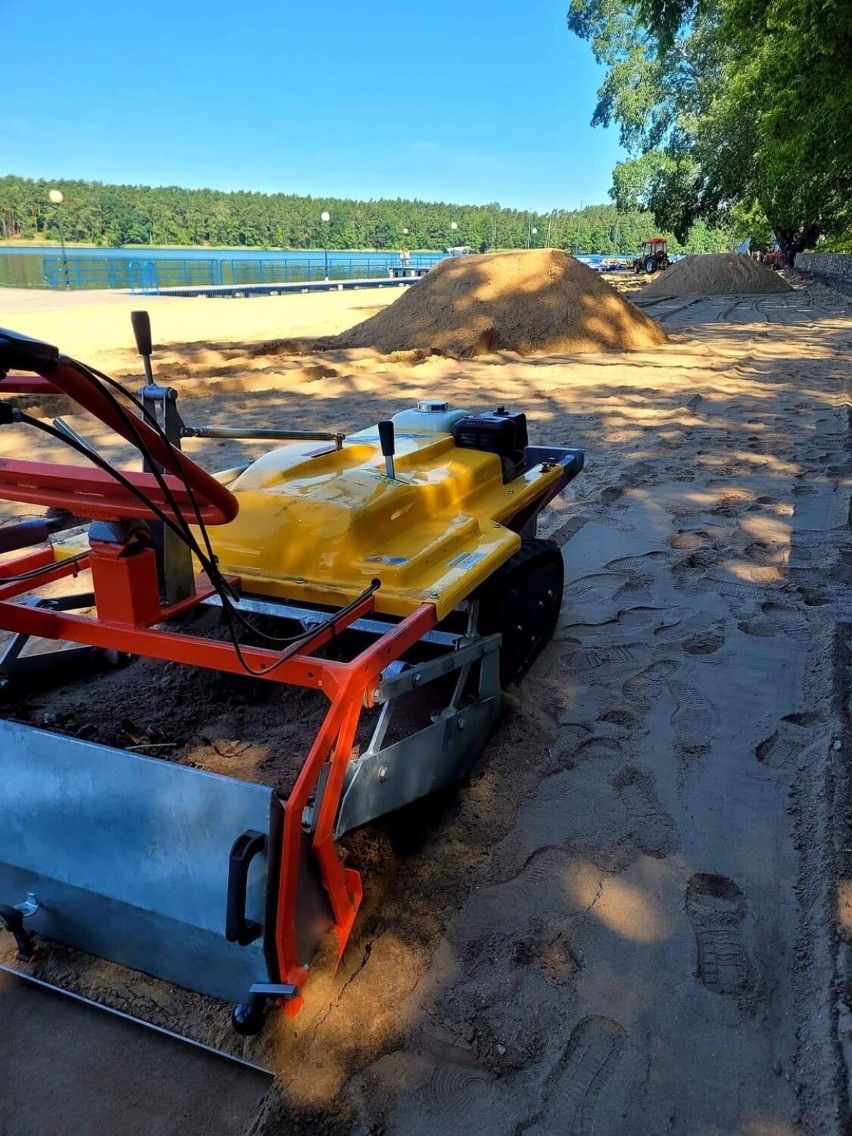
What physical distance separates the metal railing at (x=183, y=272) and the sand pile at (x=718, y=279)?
15.8m

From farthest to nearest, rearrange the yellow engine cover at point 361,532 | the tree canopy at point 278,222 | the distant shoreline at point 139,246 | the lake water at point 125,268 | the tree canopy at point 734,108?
the tree canopy at point 278,222
the distant shoreline at point 139,246
the lake water at point 125,268
the tree canopy at point 734,108
the yellow engine cover at point 361,532

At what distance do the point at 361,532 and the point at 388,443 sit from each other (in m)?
0.35

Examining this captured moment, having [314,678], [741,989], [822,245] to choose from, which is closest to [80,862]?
[314,678]

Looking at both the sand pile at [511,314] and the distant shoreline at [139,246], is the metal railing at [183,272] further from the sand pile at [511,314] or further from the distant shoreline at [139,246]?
the distant shoreline at [139,246]

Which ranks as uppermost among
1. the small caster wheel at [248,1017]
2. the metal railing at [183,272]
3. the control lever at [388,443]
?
the metal railing at [183,272]

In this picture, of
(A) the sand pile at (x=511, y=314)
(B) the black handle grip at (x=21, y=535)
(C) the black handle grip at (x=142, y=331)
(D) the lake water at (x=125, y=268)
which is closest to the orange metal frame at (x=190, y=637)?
(B) the black handle grip at (x=21, y=535)

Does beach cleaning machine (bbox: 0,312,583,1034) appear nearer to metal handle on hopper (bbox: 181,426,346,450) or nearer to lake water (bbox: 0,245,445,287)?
metal handle on hopper (bbox: 181,426,346,450)

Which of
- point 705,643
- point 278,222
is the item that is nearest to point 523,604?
point 705,643

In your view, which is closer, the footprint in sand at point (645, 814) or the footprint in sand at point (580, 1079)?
the footprint in sand at point (580, 1079)

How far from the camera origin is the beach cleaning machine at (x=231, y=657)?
1.59 meters

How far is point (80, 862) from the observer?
5.70 ft

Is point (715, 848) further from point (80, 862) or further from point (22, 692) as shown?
point (22, 692)

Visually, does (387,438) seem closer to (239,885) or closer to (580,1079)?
(239,885)

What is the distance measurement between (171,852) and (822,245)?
45.1 m
